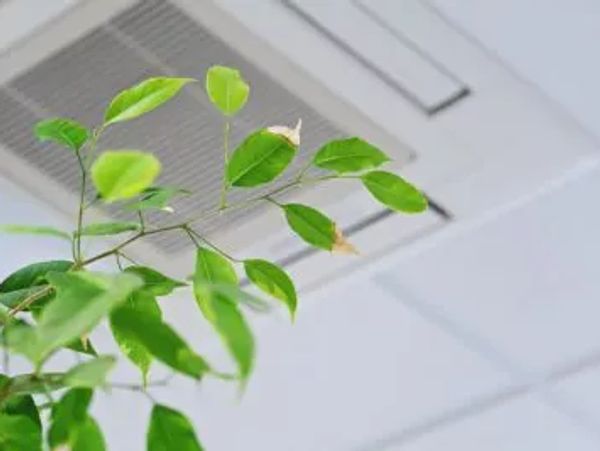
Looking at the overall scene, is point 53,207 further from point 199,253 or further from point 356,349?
point 199,253

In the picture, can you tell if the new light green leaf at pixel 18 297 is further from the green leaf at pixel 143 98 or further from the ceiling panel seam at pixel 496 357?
the ceiling panel seam at pixel 496 357

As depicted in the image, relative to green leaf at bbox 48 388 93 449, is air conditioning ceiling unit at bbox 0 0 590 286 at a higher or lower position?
higher

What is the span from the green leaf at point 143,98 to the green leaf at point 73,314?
0.21 meters

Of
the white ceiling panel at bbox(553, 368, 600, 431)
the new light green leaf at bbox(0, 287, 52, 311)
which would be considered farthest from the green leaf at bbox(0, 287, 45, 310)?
the white ceiling panel at bbox(553, 368, 600, 431)

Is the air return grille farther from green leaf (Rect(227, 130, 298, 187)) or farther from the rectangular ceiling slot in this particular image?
green leaf (Rect(227, 130, 298, 187))

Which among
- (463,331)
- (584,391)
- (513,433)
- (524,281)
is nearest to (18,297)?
(524,281)

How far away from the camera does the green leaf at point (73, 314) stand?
0.48 meters

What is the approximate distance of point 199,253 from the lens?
0.78 metres

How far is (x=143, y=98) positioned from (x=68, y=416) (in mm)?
206

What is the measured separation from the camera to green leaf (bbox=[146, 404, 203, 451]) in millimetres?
626

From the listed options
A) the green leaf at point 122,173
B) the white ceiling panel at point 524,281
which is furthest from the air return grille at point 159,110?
the green leaf at point 122,173

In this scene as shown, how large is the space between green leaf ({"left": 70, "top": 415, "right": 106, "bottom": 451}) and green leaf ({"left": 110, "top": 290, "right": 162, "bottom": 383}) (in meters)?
0.05

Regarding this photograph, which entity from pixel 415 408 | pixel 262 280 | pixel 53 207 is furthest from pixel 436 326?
pixel 262 280

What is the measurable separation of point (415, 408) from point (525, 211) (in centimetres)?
67
